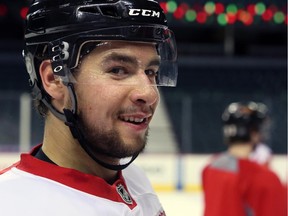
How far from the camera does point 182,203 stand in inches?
267

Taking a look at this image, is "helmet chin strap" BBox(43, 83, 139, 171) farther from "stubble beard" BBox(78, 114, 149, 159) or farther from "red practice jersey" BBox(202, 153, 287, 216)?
"red practice jersey" BBox(202, 153, 287, 216)

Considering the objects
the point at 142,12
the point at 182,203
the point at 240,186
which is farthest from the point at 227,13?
the point at 142,12

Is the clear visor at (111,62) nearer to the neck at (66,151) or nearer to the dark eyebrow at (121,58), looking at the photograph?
the dark eyebrow at (121,58)

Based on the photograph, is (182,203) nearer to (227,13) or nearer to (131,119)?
(227,13)

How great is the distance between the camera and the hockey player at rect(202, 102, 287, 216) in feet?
6.76

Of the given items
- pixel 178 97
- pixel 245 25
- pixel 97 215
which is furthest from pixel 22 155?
pixel 245 25

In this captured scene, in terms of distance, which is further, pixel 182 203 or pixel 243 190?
pixel 182 203

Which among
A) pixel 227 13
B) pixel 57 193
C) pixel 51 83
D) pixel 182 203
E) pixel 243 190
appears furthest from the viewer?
pixel 227 13

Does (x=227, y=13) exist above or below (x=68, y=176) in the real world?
below

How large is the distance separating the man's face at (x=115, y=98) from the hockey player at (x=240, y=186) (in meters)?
1.05

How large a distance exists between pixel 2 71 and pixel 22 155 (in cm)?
986

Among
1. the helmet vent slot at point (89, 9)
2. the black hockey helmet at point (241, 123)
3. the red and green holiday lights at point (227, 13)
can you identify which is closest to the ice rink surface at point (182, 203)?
the black hockey helmet at point (241, 123)

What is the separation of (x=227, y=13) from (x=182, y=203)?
16.1ft

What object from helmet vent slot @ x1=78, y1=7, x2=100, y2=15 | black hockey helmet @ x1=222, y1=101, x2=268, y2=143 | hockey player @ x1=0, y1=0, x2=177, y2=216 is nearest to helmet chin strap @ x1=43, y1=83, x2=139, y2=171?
hockey player @ x1=0, y1=0, x2=177, y2=216
